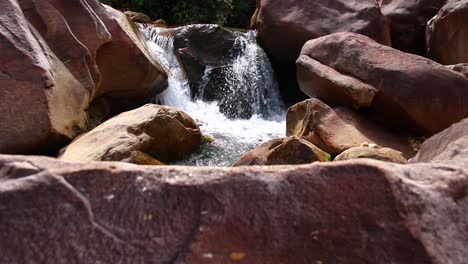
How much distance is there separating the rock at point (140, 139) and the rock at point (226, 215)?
222cm

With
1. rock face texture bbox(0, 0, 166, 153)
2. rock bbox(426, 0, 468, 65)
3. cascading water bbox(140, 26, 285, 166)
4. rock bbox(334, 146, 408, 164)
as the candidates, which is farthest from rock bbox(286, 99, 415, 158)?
rock bbox(426, 0, 468, 65)

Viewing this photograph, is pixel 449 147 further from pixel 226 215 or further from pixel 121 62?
pixel 121 62

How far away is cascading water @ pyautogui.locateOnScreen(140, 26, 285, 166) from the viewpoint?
6901 millimetres

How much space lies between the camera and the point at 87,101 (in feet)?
15.7

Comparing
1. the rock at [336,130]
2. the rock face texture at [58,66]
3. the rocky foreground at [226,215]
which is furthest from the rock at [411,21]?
the rocky foreground at [226,215]

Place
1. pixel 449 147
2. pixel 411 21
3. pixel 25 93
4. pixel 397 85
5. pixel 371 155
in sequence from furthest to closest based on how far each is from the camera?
pixel 411 21
pixel 397 85
pixel 371 155
pixel 25 93
pixel 449 147

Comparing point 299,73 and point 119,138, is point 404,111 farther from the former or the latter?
point 119,138

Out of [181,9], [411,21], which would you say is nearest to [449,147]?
[411,21]

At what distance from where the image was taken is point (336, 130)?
4988mm

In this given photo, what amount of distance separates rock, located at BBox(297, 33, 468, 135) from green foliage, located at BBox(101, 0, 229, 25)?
709 cm

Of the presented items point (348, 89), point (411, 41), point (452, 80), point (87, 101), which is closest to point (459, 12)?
point (411, 41)

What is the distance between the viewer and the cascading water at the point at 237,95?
6901mm

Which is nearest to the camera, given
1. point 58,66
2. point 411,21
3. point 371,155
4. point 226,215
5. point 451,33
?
point 226,215

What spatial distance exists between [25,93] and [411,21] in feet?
24.8
